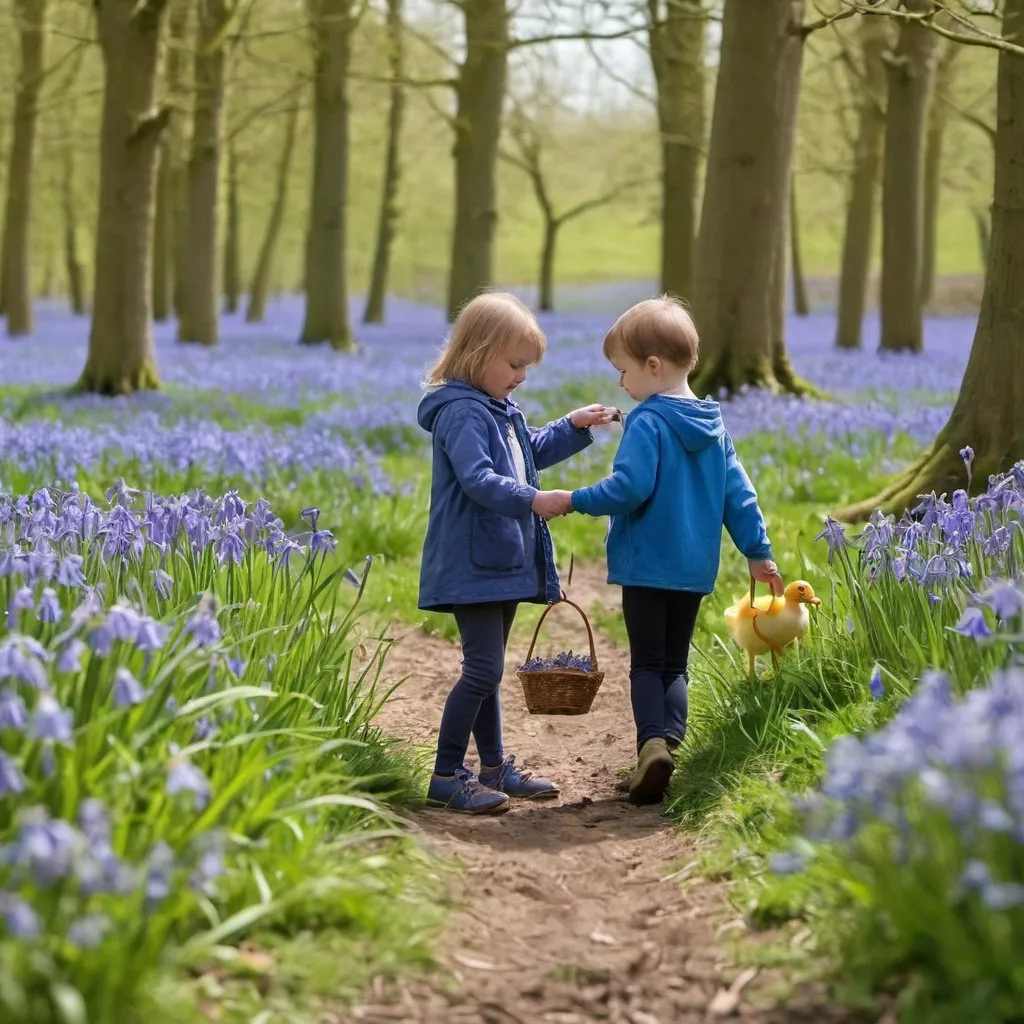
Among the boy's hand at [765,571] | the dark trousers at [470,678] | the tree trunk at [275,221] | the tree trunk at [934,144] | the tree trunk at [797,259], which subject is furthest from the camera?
the tree trunk at [797,259]

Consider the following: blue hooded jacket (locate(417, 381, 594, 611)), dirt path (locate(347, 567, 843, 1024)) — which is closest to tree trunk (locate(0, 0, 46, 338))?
blue hooded jacket (locate(417, 381, 594, 611))

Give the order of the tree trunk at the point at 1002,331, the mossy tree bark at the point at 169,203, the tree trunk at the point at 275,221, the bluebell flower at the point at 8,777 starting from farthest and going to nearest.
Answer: the tree trunk at the point at 275,221 < the mossy tree bark at the point at 169,203 < the tree trunk at the point at 1002,331 < the bluebell flower at the point at 8,777

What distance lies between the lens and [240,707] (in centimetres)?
327

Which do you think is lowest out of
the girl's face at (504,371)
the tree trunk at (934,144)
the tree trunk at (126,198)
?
the girl's face at (504,371)

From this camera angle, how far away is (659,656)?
4.54m

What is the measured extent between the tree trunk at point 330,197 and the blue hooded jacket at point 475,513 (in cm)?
1655

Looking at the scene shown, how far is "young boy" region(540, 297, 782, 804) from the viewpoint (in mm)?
4371

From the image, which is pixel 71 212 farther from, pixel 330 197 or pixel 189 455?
pixel 189 455

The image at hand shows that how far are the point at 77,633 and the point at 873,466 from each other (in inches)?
259

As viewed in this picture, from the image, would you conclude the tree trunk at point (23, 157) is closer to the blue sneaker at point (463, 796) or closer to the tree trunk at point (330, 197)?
the tree trunk at point (330, 197)

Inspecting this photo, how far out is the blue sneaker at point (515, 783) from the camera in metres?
4.52

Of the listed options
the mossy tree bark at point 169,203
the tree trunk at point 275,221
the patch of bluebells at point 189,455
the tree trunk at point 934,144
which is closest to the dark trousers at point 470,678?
the patch of bluebells at point 189,455

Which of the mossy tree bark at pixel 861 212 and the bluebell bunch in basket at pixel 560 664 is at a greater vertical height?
the mossy tree bark at pixel 861 212

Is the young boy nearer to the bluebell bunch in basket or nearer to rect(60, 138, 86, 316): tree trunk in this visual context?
the bluebell bunch in basket
